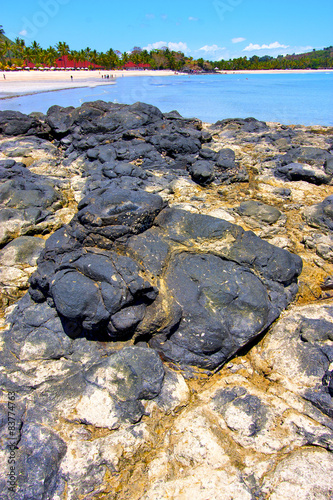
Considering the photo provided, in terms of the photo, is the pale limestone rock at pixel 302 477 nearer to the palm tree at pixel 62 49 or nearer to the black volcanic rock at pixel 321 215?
the black volcanic rock at pixel 321 215

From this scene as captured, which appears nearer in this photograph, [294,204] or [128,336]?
[128,336]

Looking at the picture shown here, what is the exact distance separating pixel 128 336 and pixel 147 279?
0.57 metres

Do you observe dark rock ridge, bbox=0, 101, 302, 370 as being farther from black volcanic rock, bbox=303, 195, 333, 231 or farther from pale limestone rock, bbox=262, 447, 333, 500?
black volcanic rock, bbox=303, 195, 333, 231

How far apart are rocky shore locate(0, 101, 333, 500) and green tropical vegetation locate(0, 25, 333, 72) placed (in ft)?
159

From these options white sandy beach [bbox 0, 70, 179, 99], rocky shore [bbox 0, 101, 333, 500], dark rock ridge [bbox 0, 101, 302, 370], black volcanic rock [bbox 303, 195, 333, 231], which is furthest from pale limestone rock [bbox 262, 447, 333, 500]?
white sandy beach [bbox 0, 70, 179, 99]

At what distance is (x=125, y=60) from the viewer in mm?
62438

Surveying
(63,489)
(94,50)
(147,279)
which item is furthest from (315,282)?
(94,50)

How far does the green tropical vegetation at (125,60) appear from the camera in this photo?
43.9 metres

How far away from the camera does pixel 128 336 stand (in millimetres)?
2715

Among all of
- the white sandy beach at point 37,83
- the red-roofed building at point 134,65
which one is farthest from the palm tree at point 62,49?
the white sandy beach at point 37,83

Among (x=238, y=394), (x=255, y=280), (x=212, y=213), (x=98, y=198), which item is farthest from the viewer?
(x=212, y=213)

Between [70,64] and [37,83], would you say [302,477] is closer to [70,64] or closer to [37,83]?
[37,83]

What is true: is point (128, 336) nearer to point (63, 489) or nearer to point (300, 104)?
point (63, 489)

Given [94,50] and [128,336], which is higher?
[94,50]
